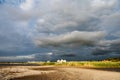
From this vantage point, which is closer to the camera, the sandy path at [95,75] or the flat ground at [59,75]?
the flat ground at [59,75]

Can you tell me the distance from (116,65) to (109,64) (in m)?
3.36

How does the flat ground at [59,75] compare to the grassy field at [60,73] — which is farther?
the grassy field at [60,73]

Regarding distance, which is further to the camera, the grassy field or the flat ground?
the grassy field

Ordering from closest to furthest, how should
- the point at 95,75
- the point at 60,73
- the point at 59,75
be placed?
the point at 59,75 → the point at 95,75 → the point at 60,73

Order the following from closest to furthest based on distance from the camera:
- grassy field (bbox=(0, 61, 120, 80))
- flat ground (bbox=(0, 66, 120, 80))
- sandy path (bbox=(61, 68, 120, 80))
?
flat ground (bbox=(0, 66, 120, 80))
sandy path (bbox=(61, 68, 120, 80))
grassy field (bbox=(0, 61, 120, 80))

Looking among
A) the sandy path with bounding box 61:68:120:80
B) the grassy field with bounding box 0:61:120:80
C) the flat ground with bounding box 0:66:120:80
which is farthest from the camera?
the grassy field with bounding box 0:61:120:80

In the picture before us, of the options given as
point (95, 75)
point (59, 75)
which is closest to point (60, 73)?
point (59, 75)

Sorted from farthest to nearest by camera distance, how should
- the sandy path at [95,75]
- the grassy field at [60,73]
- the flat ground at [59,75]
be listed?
the grassy field at [60,73] → the sandy path at [95,75] → the flat ground at [59,75]

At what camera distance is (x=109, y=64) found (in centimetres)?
9125

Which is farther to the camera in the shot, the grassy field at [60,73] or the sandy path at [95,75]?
the grassy field at [60,73]

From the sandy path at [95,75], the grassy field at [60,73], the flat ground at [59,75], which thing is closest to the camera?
the flat ground at [59,75]

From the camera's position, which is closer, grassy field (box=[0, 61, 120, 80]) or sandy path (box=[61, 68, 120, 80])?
sandy path (box=[61, 68, 120, 80])

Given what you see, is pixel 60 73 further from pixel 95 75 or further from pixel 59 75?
pixel 95 75

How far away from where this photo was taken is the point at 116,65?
8894 centimetres
